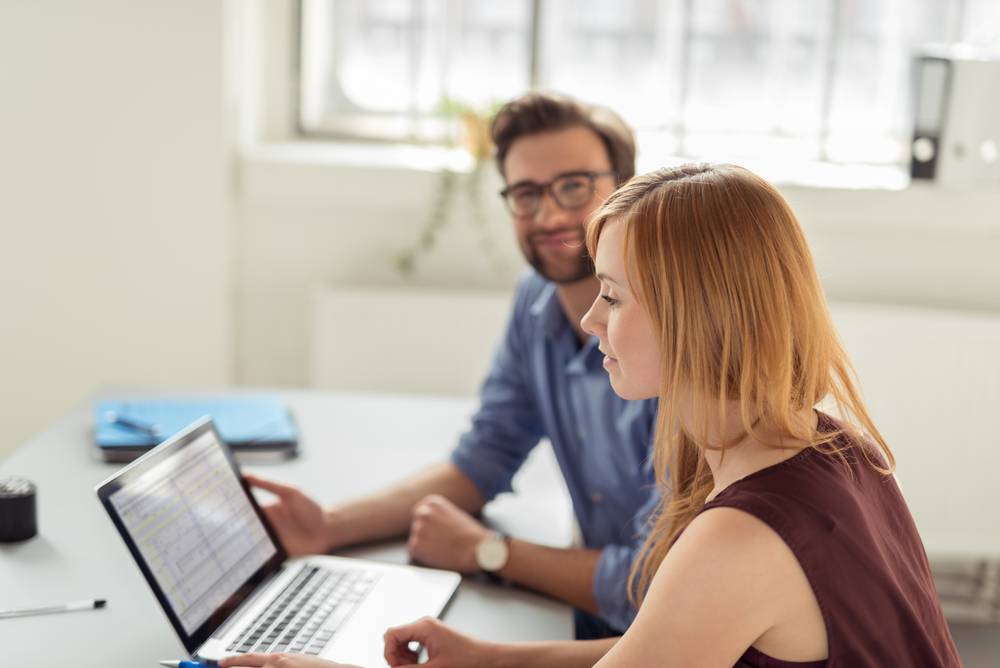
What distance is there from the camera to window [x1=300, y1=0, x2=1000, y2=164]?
2.76 meters

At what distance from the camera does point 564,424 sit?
56.4 inches

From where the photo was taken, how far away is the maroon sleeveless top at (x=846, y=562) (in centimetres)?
72

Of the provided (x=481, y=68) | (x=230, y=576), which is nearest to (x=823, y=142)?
(x=481, y=68)

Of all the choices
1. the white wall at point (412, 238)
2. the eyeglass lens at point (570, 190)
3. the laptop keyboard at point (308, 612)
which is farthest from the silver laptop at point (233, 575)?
the white wall at point (412, 238)

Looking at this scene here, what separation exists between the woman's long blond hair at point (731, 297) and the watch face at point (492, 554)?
1.29ft

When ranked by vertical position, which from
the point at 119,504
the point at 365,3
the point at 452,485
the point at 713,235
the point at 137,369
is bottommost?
the point at 137,369

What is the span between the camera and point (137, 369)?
259 centimetres

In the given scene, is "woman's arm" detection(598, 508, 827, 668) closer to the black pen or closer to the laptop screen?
the laptop screen

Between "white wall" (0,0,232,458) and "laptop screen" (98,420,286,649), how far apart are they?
1.57m

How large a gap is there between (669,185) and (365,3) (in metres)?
2.26

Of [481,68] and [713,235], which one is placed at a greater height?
[481,68]

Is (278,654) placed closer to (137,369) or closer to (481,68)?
(137,369)

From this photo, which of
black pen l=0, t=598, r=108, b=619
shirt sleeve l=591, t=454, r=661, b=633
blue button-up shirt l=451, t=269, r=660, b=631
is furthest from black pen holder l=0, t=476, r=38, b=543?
shirt sleeve l=591, t=454, r=661, b=633

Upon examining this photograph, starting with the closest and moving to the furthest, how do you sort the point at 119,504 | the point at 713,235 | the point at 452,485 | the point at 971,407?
the point at 713,235, the point at 119,504, the point at 452,485, the point at 971,407
